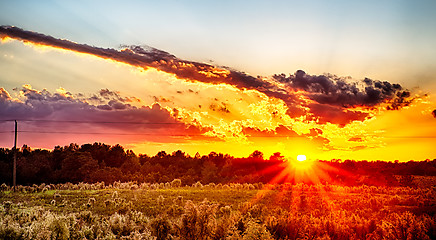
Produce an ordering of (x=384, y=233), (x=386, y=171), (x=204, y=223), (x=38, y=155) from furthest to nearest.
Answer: (x=386, y=171)
(x=38, y=155)
(x=384, y=233)
(x=204, y=223)

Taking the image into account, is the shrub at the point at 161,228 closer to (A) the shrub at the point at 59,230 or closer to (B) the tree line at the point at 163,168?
(A) the shrub at the point at 59,230

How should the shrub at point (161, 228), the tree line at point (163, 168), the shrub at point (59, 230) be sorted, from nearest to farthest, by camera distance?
the shrub at point (59, 230)
the shrub at point (161, 228)
the tree line at point (163, 168)

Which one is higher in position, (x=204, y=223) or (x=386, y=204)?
(x=204, y=223)

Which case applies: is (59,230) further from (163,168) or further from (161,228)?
(163,168)

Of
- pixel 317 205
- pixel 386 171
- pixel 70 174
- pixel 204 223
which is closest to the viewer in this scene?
pixel 204 223

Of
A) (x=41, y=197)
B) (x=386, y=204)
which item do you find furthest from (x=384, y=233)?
(x=41, y=197)

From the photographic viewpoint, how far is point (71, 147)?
81188 millimetres

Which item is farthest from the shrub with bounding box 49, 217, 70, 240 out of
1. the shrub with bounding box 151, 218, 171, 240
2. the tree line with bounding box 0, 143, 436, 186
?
the tree line with bounding box 0, 143, 436, 186

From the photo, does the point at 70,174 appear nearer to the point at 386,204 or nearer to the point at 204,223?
the point at 386,204

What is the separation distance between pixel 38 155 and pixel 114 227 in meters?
60.9

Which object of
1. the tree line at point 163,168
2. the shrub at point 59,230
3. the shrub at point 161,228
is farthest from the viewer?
the tree line at point 163,168

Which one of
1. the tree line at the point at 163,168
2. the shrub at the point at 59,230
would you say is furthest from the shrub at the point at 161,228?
the tree line at the point at 163,168

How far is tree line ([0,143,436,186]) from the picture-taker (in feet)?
217

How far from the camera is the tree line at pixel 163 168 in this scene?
6625 cm
